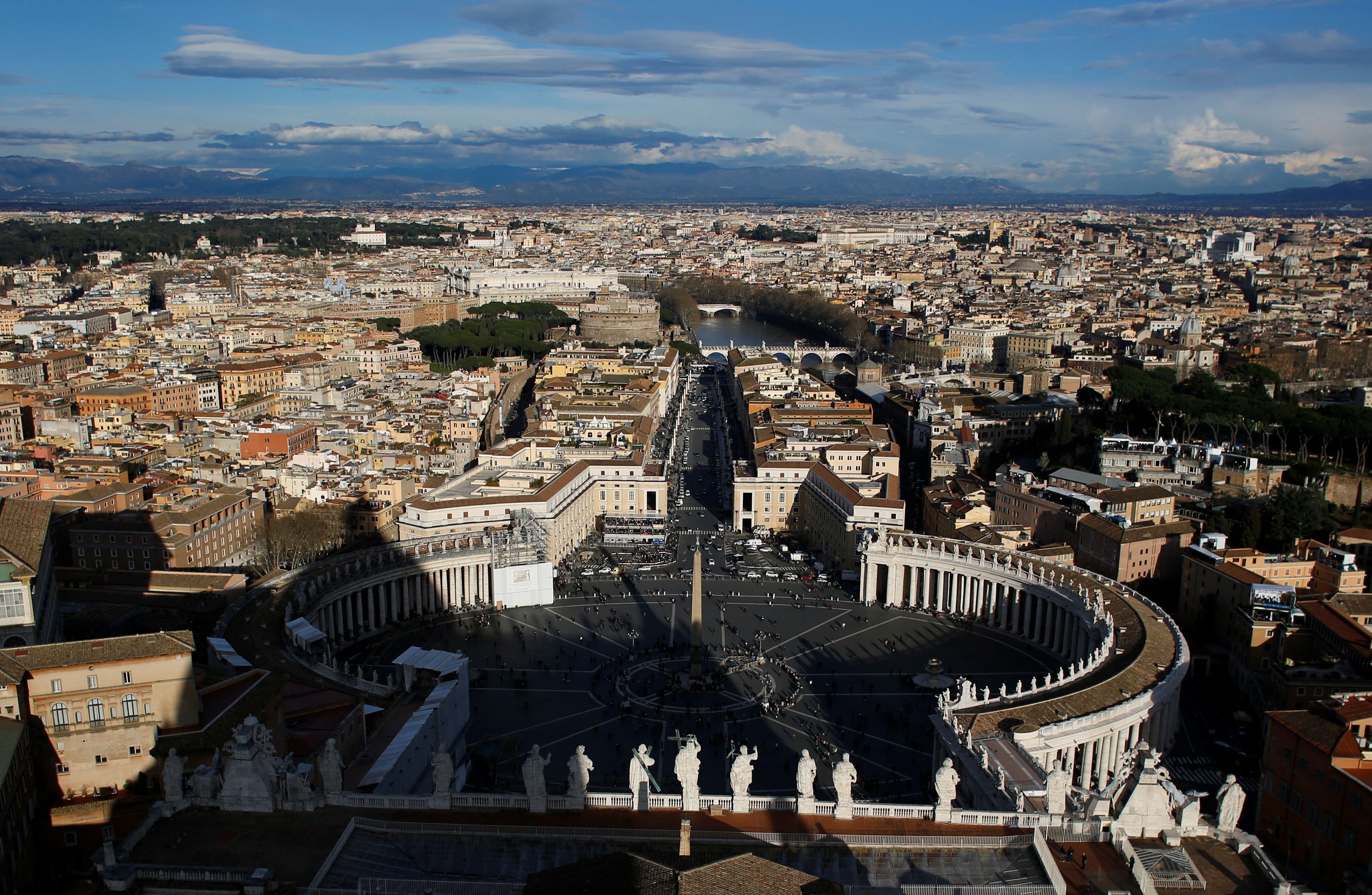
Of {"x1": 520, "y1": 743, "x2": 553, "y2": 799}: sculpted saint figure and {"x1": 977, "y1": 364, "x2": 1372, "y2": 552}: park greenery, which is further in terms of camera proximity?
{"x1": 977, "y1": 364, "x2": 1372, "y2": 552}: park greenery

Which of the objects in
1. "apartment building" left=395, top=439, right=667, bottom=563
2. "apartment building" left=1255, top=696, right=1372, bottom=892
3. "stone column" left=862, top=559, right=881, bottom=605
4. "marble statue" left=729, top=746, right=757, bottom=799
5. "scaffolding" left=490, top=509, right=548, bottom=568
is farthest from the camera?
"apartment building" left=395, top=439, right=667, bottom=563

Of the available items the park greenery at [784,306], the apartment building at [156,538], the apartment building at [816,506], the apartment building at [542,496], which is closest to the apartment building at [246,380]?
the apartment building at [542,496]

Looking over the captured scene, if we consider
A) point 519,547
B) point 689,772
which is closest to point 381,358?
point 519,547

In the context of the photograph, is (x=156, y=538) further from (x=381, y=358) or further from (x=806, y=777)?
(x=381, y=358)

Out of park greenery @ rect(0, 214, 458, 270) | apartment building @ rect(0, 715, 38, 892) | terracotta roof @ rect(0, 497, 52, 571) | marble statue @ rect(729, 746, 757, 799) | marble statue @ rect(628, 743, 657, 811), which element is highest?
park greenery @ rect(0, 214, 458, 270)

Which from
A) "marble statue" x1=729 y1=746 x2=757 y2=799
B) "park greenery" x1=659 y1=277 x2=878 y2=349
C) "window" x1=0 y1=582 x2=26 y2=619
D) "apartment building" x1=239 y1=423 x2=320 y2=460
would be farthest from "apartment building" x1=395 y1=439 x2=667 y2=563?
"park greenery" x1=659 y1=277 x2=878 y2=349

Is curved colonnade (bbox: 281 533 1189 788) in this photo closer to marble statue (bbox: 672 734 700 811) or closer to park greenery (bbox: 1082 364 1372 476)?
marble statue (bbox: 672 734 700 811)

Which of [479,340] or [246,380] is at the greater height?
[479,340]

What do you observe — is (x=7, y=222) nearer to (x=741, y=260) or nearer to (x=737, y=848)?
(x=741, y=260)

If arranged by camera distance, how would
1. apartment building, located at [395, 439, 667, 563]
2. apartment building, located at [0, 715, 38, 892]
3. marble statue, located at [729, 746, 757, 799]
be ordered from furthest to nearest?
apartment building, located at [395, 439, 667, 563] → apartment building, located at [0, 715, 38, 892] → marble statue, located at [729, 746, 757, 799]
